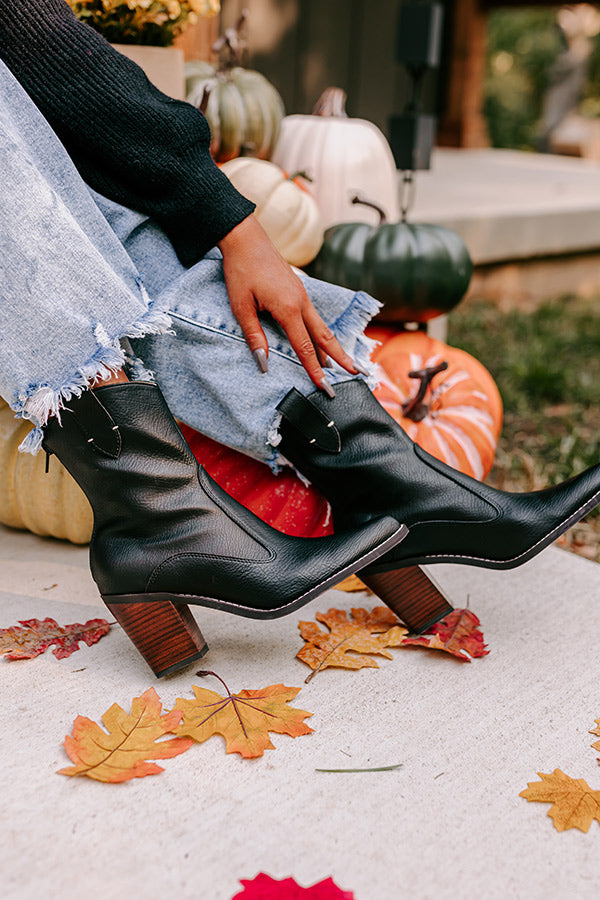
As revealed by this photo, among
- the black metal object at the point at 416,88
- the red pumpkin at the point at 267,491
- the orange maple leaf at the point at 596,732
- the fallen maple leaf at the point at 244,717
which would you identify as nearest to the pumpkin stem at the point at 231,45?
the black metal object at the point at 416,88

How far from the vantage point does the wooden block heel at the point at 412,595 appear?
1.41m

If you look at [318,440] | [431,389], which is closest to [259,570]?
[318,440]

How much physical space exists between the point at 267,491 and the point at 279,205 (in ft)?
3.00

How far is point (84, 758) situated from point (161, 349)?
A: 2.06 feet

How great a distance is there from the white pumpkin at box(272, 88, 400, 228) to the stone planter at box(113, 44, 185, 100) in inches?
34.3

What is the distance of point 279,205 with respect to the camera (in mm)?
2205

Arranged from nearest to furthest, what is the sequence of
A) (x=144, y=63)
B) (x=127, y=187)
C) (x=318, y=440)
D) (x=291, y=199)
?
(x=318, y=440), (x=127, y=187), (x=144, y=63), (x=291, y=199)

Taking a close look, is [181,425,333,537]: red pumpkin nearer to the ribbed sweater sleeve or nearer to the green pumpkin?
the ribbed sweater sleeve

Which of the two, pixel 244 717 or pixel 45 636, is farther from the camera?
pixel 45 636

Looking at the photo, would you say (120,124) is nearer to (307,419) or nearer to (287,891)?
(307,419)

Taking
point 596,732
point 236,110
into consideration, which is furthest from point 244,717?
point 236,110

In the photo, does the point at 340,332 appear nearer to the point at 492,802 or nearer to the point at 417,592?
the point at 417,592

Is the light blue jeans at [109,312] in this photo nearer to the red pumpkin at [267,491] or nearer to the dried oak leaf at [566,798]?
the red pumpkin at [267,491]

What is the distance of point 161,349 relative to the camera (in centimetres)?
139
